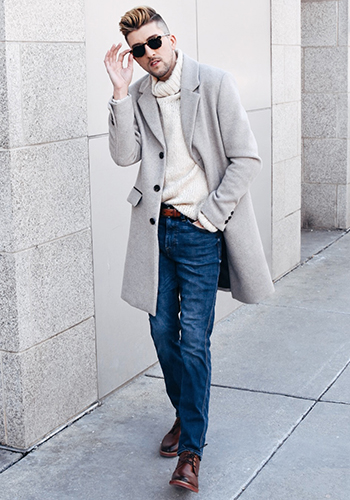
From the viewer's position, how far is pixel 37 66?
148 inches

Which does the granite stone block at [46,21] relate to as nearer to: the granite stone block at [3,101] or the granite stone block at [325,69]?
the granite stone block at [3,101]

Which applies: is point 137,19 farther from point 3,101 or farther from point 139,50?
point 3,101

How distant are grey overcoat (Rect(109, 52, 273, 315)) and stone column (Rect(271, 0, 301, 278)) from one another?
3340mm

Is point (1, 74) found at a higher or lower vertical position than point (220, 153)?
higher

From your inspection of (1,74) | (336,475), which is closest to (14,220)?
(1,74)

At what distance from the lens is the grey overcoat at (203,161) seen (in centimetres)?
340

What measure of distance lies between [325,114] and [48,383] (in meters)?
5.74

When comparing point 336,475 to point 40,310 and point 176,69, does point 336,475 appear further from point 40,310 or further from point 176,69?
point 176,69

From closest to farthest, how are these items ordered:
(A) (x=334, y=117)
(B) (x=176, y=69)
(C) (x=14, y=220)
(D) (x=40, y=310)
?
(B) (x=176, y=69), (C) (x=14, y=220), (D) (x=40, y=310), (A) (x=334, y=117)

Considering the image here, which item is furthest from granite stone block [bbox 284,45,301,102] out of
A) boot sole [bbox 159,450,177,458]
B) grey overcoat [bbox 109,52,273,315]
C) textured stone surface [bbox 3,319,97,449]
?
boot sole [bbox 159,450,177,458]

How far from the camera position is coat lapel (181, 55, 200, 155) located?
3.40 metres

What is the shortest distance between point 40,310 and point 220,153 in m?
1.18

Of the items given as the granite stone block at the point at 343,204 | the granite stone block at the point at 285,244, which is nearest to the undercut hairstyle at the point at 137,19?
the granite stone block at the point at 285,244

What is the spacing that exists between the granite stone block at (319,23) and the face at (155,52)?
565 cm
